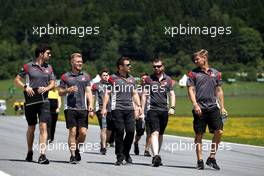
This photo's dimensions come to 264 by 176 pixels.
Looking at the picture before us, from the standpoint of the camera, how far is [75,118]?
44.7 ft

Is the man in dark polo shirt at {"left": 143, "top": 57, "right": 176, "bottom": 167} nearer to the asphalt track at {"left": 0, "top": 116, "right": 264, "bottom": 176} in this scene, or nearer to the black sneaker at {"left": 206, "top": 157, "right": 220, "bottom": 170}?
the asphalt track at {"left": 0, "top": 116, "right": 264, "bottom": 176}

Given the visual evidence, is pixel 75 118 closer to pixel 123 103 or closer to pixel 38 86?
pixel 123 103

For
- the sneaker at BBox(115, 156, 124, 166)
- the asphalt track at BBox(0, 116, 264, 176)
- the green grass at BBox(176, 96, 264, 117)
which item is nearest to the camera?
the asphalt track at BBox(0, 116, 264, 176)

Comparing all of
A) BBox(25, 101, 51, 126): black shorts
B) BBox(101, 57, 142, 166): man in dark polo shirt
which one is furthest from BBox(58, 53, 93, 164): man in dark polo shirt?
BBox(25, 101, 51, 126): black shorts

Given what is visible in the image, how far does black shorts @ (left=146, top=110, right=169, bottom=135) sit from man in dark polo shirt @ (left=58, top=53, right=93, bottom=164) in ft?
3.39

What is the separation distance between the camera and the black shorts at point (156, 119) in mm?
13688

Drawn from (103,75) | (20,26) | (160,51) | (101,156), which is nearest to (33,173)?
(101,156)

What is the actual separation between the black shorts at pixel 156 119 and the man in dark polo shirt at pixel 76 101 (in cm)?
103

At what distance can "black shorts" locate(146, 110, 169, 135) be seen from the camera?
44.9 feet

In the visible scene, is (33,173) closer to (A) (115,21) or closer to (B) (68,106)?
(B) (68,106)

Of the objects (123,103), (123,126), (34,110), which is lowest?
(123,126)

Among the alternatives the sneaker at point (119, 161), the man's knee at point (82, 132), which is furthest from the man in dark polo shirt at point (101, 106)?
the sneaker at point (119, 161)

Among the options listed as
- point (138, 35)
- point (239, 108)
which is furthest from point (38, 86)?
point (138, 35)

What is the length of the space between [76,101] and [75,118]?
0.29 m
